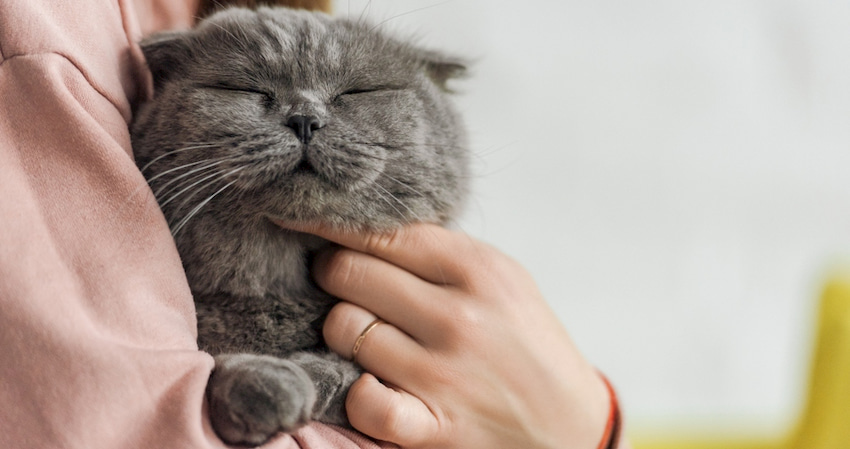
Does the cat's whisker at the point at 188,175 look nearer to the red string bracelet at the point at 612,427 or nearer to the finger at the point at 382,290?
the finger at the point at 382,290

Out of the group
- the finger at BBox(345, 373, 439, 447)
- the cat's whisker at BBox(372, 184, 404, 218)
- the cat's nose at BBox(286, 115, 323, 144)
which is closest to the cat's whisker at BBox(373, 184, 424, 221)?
the cat's whisker at BBox(372, 184, 404, 218)

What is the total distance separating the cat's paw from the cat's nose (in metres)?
0.28

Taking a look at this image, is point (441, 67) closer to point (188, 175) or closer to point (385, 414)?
point (188, 175)

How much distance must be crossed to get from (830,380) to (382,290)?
1.23 meters

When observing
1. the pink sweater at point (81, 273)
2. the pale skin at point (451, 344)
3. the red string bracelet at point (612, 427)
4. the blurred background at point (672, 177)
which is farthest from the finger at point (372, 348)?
the blurred background at point (672, 177)

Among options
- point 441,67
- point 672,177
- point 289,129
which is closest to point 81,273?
point 289,129

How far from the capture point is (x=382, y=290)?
0.91 m

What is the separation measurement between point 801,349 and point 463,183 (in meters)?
1.66

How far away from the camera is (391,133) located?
89cm

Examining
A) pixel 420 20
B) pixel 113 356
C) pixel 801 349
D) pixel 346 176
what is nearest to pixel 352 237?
pixel 346 176

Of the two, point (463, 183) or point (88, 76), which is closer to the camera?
point (88, 76)

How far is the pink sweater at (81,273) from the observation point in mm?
599

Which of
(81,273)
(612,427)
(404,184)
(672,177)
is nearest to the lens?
(81,273)

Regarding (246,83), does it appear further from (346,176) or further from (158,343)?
(158,343)
